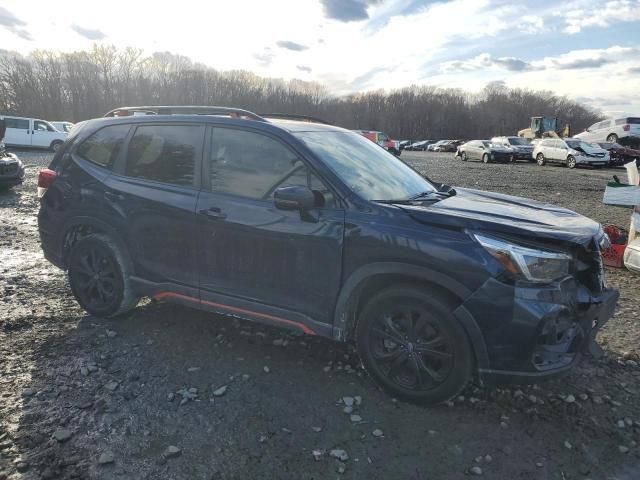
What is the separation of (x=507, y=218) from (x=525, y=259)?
0.43 meters

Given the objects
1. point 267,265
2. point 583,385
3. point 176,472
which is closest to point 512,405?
point 583,385

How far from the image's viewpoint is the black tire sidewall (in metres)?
4.17

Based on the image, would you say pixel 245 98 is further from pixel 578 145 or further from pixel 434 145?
pixel 578 145

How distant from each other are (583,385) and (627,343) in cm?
102

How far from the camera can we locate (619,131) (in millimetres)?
32781

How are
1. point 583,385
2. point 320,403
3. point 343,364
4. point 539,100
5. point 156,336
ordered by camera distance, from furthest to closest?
point 539,100 → point 156,336 → point 343,364 → point 583,385 → point 320,403

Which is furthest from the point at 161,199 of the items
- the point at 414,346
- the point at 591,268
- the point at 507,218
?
the point at 591,268

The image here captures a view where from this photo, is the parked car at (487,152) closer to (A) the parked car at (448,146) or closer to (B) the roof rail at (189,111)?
(A) the parked car at (448,146)

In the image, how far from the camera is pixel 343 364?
371cm

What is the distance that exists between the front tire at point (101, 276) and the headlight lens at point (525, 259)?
301cm

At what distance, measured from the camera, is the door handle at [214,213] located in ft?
11.8

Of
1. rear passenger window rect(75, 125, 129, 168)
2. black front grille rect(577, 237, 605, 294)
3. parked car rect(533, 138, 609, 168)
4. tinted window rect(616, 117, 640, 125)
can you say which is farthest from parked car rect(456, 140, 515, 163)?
rear passenger window rect(75, 125, 129, 168)

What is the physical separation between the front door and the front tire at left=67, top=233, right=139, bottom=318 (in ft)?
2.95

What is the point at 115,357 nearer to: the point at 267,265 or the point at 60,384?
the point at 60,384
